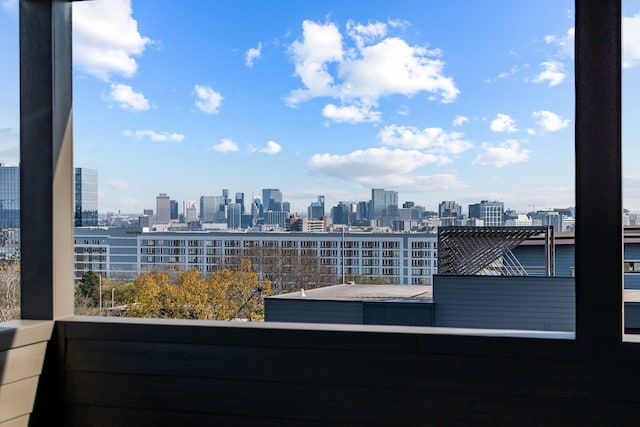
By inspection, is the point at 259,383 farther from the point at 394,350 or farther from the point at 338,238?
the point at 338,238

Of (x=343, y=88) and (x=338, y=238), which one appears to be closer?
(x=338, y=238)

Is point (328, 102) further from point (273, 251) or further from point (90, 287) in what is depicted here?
point (90, 287)

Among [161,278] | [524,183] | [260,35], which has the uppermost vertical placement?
[260,35]

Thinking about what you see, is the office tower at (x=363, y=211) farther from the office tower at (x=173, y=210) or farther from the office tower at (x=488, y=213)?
the office tower at (x=173, y=210)

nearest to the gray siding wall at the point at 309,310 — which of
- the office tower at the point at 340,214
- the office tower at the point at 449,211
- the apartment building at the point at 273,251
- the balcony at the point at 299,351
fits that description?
the apartment building at the point at 273,251

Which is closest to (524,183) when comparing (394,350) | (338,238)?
(338,238)
